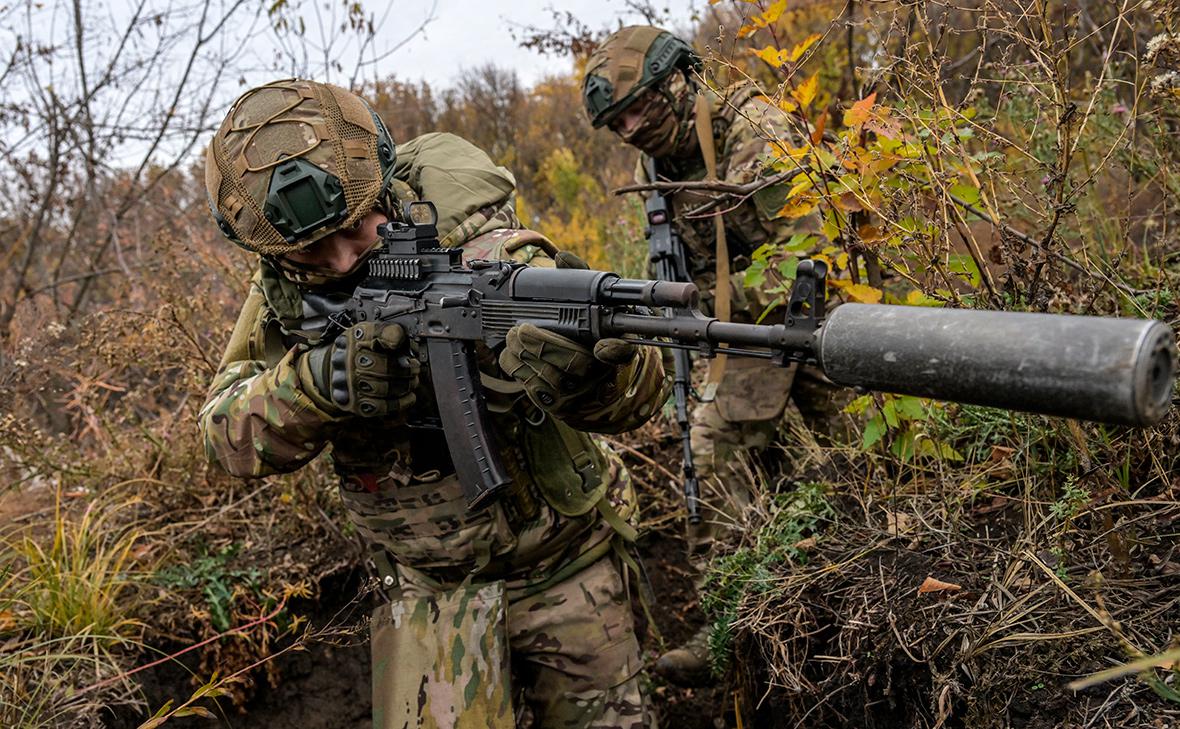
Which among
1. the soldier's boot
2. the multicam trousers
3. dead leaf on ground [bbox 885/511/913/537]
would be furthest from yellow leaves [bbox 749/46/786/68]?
the soldier's boot

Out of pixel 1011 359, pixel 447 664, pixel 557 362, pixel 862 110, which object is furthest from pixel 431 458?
pixel 1011 359

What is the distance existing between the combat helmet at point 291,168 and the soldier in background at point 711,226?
184cm

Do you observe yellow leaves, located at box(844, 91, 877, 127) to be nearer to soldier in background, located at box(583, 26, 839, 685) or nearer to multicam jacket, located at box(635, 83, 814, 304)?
multicam jacket, located at box(635, 83, 814, 304)

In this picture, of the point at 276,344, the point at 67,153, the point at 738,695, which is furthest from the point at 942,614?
the point at 67,153

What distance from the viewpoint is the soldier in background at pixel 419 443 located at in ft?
8.18

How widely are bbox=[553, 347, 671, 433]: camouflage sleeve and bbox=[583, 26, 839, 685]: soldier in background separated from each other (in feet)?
5.61

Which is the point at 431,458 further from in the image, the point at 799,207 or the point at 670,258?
the point at 670,258

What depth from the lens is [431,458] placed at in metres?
2.69

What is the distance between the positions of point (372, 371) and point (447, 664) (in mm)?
912

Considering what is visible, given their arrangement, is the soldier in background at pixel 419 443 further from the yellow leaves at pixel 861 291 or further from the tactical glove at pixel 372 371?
the yellow leaves at pixel 861 291

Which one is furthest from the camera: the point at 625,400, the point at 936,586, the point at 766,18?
the point at 766,18

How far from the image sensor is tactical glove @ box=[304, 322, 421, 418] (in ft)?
7.73

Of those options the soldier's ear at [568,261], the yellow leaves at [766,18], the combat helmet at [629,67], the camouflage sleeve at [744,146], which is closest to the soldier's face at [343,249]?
the soldier's ear at [568,261]

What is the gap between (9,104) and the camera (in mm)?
6555
